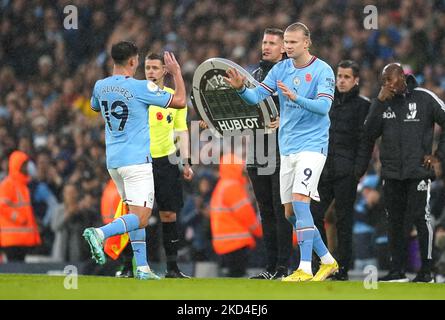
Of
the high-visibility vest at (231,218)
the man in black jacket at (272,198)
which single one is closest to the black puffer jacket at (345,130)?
Result: the man in black jacket at (272,198)

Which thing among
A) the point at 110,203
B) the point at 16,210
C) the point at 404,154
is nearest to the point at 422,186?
the point at 404,154

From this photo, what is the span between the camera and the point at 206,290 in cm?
876

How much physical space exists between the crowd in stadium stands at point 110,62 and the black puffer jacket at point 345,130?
2.56m

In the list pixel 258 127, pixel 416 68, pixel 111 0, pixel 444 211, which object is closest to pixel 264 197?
pixel 258 127

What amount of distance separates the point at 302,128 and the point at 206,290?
1.75 metres

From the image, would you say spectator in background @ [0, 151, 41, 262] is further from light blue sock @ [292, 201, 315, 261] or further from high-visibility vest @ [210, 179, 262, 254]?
light blue sock @ [292, 201, 315, 261]

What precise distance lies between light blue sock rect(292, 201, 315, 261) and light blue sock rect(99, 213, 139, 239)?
52.9 inches

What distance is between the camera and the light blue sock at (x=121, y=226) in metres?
9.40

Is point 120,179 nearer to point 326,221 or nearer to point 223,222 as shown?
point 326,221

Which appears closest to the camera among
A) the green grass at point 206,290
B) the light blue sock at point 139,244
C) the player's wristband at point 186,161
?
the green grass at point 206,290

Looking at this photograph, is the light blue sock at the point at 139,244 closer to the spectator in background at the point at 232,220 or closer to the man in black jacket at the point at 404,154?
the man in black jacket at the point at 404,154

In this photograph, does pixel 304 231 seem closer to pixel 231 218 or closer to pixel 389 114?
pixel 389 114

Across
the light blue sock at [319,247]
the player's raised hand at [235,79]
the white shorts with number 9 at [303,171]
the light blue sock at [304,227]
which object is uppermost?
the player's raised hand at [235,79]

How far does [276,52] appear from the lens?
10367mm
